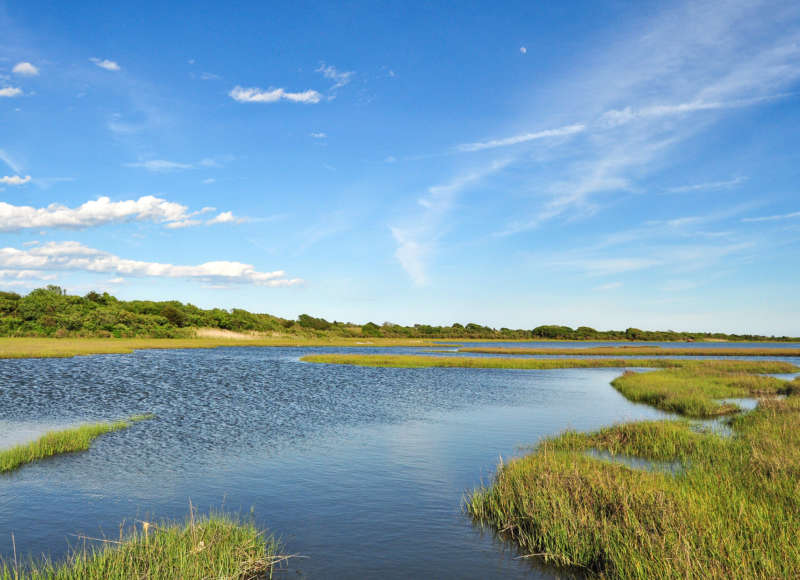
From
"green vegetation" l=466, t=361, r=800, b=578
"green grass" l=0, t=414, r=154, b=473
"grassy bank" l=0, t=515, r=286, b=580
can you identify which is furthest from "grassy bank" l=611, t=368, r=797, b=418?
"green grass" l=0, t=414, r=154, b=473

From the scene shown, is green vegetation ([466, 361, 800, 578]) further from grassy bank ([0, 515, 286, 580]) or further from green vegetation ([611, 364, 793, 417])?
green vegetation ([611, 364, 793, 417])

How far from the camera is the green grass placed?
1887 cm

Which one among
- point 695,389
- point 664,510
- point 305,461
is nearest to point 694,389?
point 695,389

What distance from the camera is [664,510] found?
1190 cm

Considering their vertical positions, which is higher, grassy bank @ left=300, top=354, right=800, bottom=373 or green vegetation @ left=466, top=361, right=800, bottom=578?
green vegetation @ left=466, top=361, right=800, bottom=578

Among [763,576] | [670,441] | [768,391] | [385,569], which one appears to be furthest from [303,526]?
[768,391]

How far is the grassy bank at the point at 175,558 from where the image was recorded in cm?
974

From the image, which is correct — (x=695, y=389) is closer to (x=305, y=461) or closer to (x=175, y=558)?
(x=305, y=461)

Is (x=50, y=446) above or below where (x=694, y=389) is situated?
below

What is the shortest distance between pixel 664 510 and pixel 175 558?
10903mm

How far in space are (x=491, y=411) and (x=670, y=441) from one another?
44.5 ft

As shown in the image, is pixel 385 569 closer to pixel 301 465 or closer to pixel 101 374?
pixel 301 465

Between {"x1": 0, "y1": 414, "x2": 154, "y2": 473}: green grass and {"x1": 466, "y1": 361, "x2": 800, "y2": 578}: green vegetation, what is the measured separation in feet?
54.6

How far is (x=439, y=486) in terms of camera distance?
18.0 metres
